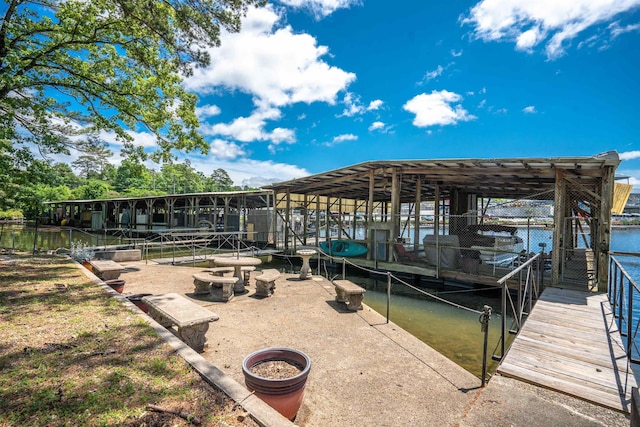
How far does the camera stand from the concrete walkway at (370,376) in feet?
8.93

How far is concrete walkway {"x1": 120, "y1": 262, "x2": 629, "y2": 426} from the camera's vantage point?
2.72 meters

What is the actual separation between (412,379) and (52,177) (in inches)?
431

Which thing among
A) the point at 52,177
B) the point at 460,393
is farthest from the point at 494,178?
the point at 52,177

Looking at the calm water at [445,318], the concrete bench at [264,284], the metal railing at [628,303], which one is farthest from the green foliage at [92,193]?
the metal railing at [628,303]

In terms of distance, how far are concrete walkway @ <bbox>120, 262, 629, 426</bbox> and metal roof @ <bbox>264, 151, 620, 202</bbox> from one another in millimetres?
5861

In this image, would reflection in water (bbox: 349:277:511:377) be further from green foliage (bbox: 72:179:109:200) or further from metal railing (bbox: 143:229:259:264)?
green foliage (bbox: 72:179:109:200)

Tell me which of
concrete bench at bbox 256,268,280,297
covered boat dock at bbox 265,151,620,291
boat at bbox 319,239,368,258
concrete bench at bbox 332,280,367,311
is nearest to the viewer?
concrete bench at bbox 332,280,367,311

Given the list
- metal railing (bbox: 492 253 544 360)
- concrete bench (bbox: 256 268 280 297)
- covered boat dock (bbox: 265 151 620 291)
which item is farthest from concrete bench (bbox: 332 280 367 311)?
covered boat dock (bbox: 265 151 620 291)

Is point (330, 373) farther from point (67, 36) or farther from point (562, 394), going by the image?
point (67, 36)

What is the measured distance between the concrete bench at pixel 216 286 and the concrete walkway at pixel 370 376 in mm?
243

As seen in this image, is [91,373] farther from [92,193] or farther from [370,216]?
[92,193]

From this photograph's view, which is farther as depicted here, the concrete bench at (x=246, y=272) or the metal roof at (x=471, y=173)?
the concrete bench at (x=246, y=272)

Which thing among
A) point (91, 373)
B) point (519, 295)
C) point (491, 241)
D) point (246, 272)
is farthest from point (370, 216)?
point (91, 373)

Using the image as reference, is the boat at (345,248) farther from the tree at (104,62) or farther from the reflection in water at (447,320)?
the tree at (104,62)
